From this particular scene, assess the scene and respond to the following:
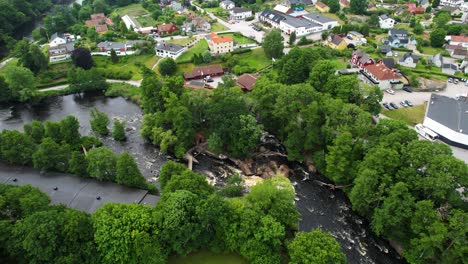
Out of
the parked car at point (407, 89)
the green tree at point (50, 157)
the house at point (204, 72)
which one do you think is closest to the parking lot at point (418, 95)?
the parked car at point (407, 89)

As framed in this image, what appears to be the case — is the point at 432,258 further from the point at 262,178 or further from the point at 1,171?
the point at 1,171

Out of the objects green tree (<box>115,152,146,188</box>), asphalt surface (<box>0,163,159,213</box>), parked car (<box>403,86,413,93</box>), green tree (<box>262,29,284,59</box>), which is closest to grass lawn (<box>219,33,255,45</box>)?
green tree (<box>262,29,284,59</box>)

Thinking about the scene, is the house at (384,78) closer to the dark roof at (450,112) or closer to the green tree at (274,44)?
the dark roof at (450,112)

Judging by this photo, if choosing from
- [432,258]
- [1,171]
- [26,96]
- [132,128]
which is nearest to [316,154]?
[432,258]

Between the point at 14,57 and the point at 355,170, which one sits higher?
the point at 355,170

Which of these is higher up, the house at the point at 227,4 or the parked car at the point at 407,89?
the parked car at the point at 407,89

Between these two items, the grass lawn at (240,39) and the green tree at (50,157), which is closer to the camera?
the green tree at (50,157)

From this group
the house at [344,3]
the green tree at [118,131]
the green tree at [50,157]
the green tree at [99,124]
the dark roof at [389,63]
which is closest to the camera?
the green tree at [50,157]
